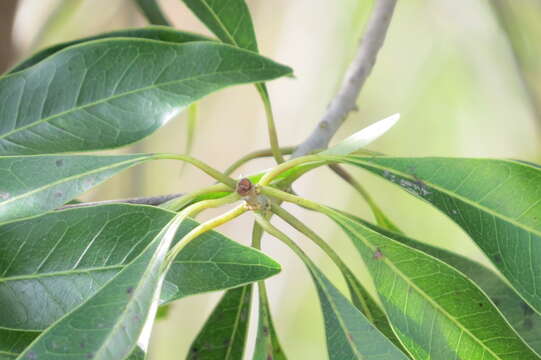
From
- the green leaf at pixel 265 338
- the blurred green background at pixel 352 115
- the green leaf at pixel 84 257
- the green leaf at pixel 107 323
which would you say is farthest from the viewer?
the blurred green background at pixel 352 115

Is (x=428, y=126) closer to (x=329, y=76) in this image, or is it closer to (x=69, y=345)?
(x=329, y=76)

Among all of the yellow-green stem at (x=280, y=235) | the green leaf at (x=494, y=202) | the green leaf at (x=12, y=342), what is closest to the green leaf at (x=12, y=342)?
the green leaf at (x=12, y=342)

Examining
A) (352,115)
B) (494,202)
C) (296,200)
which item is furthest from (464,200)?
(352,115)

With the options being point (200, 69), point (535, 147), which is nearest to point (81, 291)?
point (200, 69)

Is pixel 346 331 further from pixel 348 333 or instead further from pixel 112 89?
pixel 112 89

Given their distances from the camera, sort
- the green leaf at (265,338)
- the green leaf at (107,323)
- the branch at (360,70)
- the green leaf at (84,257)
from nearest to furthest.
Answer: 1. the green leaf at (107,323)
2. the green leaf at (84,257)
3. the green leaf at (265,338)
4. the branch at (360,70)

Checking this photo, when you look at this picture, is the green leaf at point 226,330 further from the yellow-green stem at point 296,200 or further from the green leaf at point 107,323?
the green leaf at point 107,323
